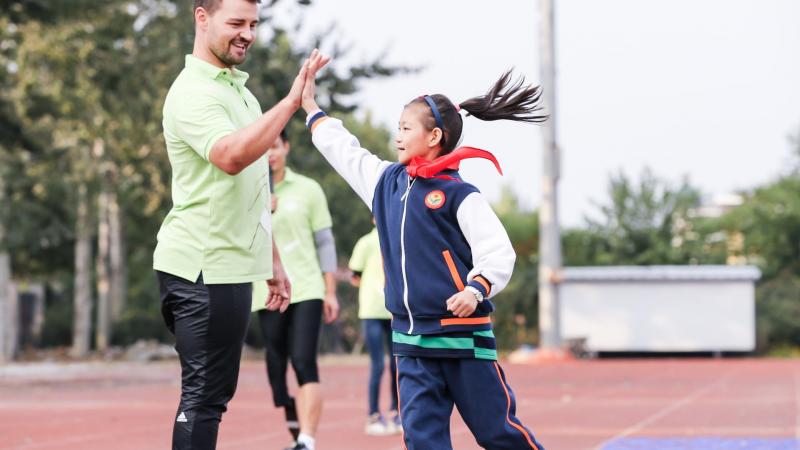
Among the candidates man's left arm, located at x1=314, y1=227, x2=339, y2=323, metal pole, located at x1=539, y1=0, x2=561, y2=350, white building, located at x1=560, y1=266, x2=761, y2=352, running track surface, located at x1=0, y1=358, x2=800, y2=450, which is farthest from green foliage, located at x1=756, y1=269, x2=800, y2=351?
man's left arm, located at x1=314, y1=227, x2=339, y2=323

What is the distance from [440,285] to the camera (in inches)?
191

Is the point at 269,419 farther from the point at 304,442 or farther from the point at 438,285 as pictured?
the point at 438,285

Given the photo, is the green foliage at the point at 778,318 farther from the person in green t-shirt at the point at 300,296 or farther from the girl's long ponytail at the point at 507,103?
the girl's long ponytail at the point at 507,103

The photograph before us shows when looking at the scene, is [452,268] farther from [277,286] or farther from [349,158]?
[277,286]

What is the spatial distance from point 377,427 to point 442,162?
5613mm

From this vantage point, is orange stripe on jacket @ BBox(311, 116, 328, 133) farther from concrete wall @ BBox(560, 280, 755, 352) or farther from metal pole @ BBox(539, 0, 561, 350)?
concrete wall @ BBox(560, 280, 755, 352)

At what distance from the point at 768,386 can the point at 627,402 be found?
4.14 meters

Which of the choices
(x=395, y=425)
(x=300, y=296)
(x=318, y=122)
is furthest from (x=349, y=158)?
(x=395, y=425)

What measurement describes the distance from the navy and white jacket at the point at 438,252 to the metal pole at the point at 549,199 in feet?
78.4

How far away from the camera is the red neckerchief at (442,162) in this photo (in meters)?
4.95

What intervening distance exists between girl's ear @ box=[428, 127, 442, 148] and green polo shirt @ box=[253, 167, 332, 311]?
3008 mm

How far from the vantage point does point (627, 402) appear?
46.4 ft

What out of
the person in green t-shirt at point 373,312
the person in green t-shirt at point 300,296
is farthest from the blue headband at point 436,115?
the person in green t-shirt at point 373,312

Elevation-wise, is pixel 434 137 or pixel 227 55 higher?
pixel 227 55
